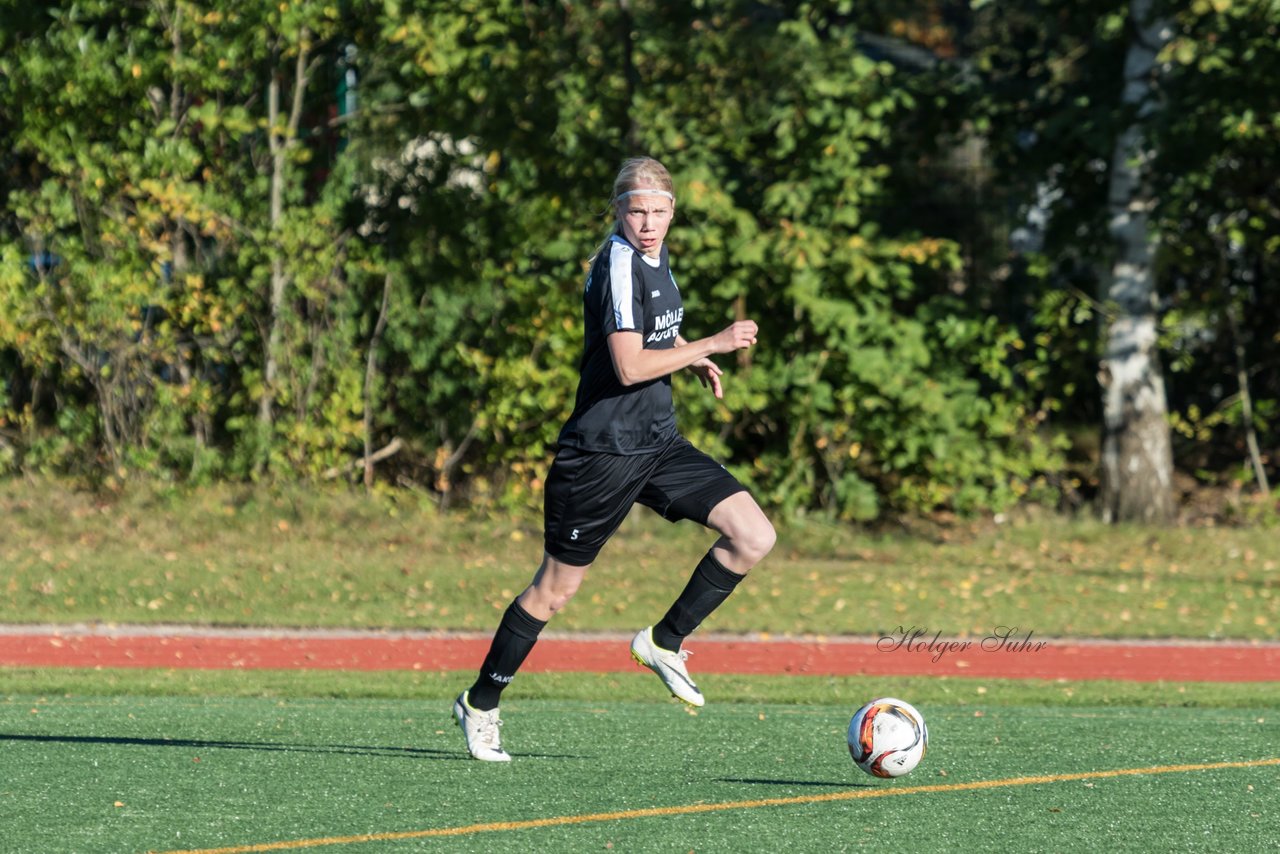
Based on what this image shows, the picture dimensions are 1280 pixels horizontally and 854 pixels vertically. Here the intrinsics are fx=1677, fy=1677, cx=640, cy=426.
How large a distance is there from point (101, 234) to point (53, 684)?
6782mm

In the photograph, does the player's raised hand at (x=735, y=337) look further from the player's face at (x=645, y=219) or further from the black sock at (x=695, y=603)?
the black sock at (x=695, y=603)

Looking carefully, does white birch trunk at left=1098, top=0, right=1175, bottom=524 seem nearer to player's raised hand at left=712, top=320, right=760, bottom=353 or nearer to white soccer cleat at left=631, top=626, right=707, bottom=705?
white soccer cleat at left=631, top=626, right=707, bottom=705

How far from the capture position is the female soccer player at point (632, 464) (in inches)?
232

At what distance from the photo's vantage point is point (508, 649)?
6.25 metres

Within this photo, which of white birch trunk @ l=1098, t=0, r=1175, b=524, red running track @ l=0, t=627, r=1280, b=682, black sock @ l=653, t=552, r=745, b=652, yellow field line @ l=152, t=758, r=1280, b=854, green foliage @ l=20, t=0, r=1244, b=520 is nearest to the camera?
yellow field line @ l=152, t=758, r=1280, b=854

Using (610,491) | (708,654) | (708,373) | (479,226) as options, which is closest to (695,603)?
(610,491)

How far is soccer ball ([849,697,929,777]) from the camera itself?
5.89 meters

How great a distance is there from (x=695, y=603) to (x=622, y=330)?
1.14 m

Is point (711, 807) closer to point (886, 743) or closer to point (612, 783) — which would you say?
point (612, 783)

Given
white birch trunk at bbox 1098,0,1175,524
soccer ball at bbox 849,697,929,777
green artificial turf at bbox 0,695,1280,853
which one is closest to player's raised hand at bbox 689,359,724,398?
soccer ball at bbox 849,697,929,777

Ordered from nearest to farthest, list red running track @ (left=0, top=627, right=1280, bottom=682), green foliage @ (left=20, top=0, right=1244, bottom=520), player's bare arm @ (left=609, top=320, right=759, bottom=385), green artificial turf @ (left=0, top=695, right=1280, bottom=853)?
green artificial turf @ (left=0, top=695, right=1280, bottom=853) < player's bare arm @ (left=609, top=320, right=759, bottom=385) < red running track @ (left=0, top=627, right=1280, bottom=682) < green foliage @ (left=20, top=0, right=1244, bottom=520)

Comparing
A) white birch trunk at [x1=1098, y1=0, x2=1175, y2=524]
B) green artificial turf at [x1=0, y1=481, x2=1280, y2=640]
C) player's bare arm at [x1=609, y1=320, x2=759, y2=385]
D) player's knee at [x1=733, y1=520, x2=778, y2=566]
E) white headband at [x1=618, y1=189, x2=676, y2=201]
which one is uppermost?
white headband at [x1=618, y1=189, x2=676, y2=201]

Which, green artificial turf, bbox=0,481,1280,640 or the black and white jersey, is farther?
green artificial turf, bbox=0,481,1280,640

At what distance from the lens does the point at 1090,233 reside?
51.9 ft
